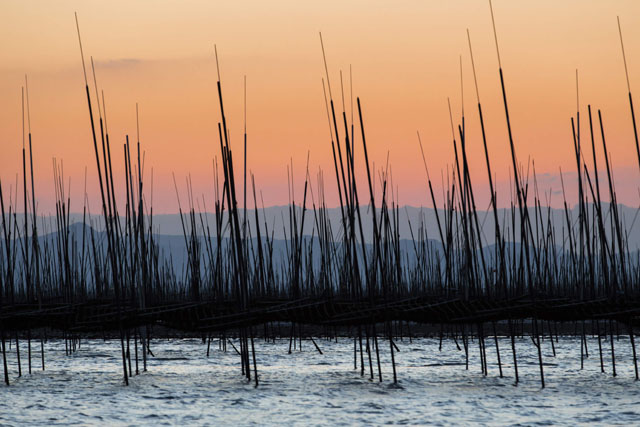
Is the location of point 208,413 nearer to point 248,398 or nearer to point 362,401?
point 248,398

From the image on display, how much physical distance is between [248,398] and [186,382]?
944 mm

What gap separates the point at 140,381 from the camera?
→ 5.64 meters

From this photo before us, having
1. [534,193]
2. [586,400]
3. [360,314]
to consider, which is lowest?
[586,400]

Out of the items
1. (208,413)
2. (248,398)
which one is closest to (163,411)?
(208,413)

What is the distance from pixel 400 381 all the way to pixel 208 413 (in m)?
1.64

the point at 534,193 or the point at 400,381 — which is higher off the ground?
the point at 534,193

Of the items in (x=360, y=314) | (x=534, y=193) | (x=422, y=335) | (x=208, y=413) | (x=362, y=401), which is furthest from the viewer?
(x=422, y=335)

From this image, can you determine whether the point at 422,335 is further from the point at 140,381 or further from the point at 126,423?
the point at 126,423

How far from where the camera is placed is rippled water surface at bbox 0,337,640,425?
4.18 meters

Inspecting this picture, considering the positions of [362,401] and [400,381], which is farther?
[400,381]

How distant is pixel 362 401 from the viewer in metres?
4.67

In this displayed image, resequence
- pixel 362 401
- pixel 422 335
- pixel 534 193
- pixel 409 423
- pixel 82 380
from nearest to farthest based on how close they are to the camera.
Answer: pixel 409 423, pixel 362 401, pixel 82 380, pixel 534 193, pixel 422 335

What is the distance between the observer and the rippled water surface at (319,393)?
Result: 4.18 metres

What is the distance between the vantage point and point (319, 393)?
16.6 feet
